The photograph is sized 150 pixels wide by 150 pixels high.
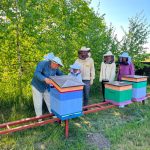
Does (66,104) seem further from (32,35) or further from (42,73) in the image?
(32,35)

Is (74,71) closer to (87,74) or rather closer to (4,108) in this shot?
(87,74)

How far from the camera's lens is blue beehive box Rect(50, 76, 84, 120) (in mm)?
3613

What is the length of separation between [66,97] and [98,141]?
3.34 ft

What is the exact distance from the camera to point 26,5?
5316 millimetres

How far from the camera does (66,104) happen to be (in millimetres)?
3660

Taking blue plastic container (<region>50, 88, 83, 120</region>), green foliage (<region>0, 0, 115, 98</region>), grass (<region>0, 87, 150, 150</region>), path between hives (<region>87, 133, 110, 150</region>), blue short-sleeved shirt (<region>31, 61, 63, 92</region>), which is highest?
green foliage (<region>0, 0, 115, 98</region>)

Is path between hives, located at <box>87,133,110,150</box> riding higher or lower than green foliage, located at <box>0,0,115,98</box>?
lower

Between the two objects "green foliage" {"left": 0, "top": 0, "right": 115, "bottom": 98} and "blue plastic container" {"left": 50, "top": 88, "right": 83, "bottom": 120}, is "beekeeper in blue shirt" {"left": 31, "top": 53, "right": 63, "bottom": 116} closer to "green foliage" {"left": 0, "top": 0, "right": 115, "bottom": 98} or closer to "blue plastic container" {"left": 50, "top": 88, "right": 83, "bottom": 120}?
"blue plastic container" {"left": 50, "top": 88, "right": 83, "bottom": 120}

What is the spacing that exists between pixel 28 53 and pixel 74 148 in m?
3.17

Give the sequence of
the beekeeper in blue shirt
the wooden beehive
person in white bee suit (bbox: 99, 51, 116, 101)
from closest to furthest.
→ the beekeeper in blue shirt
the wooden beehive
person in white bee suit (bbox: 99, 51, 116, 101)

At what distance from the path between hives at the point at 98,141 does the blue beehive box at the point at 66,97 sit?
56 centimetres

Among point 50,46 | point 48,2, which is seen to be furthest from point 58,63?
point 48,2

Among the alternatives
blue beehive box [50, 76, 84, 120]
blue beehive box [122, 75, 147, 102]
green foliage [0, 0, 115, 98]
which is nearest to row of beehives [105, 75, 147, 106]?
blue beehive box [122, 75, 147, 102]

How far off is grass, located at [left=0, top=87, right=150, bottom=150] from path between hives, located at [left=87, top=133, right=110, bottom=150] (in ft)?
0.14
